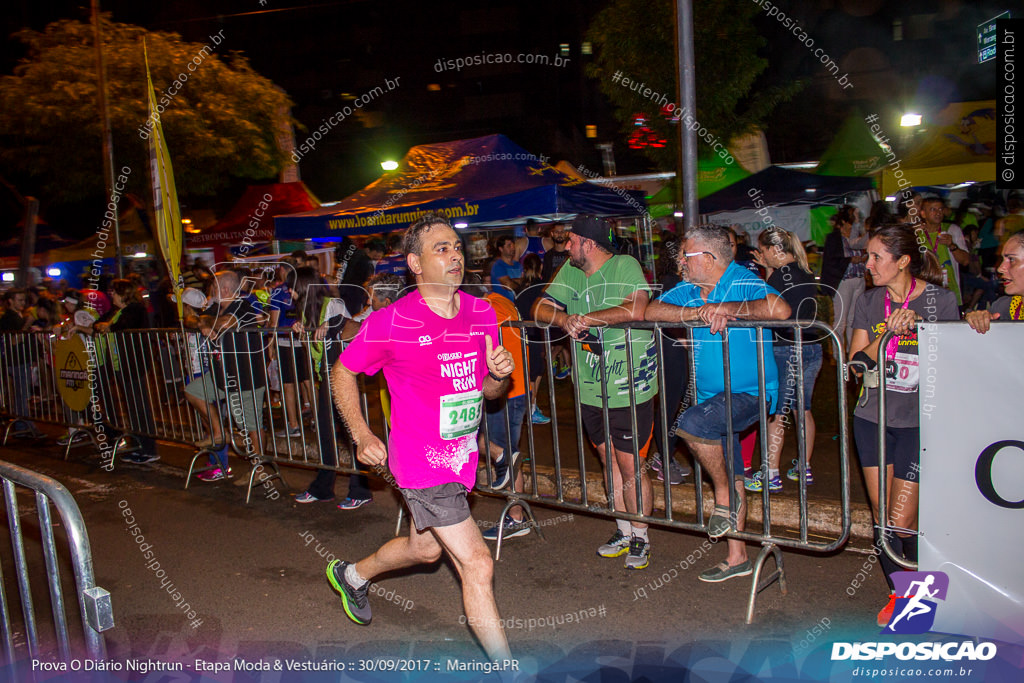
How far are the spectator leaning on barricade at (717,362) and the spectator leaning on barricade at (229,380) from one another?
3.92 m

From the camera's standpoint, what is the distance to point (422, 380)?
3.16 meters

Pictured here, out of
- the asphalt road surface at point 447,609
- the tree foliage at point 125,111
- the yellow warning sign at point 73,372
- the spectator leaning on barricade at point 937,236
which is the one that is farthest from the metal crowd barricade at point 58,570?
the tree foliage at point 125,111

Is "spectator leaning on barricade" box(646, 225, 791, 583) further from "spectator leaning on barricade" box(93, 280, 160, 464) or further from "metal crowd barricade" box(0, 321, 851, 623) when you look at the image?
"spectator leaning on barricade" box(93, 280, 160, 464)

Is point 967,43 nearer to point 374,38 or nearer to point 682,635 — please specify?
point 374,38

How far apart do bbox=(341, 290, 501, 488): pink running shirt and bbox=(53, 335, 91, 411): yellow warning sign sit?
20.8ft

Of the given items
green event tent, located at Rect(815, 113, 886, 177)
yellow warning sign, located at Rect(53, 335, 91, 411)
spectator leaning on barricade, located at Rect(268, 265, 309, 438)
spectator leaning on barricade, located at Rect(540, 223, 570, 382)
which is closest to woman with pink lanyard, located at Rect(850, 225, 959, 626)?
spectator leaning on barricade, located at Rect(268, 265, 309, 438)

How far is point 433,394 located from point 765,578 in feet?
7.63

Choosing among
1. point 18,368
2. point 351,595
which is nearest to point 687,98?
point 351,595

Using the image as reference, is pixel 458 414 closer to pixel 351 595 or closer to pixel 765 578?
pixel 351 595

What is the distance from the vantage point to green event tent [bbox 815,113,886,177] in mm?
13719

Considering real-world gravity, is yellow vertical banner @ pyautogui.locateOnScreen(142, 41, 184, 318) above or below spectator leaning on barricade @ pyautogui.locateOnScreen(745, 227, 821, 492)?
above

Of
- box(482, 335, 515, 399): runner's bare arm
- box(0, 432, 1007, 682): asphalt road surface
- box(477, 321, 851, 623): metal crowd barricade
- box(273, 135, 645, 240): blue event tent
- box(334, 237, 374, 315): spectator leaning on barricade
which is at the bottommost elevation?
box(0, 432, 1007, 682): asphalt road surface

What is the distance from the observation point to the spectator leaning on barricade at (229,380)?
6531 mm

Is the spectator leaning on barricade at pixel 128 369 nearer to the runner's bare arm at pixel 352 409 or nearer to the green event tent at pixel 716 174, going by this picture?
the runner's bare arm at pixel 352 409
